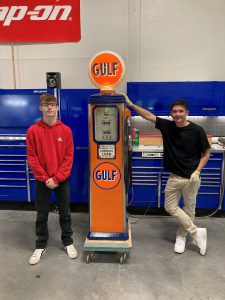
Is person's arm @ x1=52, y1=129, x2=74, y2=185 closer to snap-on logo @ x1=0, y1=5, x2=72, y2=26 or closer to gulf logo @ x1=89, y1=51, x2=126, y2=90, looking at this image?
gulf logo @ x1=89, y1=51, x2=126, y2=90

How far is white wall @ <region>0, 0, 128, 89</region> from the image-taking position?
3791 millimetres

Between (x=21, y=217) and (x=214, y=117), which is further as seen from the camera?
(x=214, y=117)

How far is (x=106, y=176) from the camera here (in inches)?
102

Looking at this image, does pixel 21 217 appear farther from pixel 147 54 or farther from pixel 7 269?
pixel 147 54

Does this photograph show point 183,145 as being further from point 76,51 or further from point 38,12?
point 38,12

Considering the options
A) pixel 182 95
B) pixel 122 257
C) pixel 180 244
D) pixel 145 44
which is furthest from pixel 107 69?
pixel 180 244

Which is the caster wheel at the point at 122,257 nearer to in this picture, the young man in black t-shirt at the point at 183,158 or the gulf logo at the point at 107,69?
the young man in black t-shirt at the point at 183,158

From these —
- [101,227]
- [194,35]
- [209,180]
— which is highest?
[194,35]

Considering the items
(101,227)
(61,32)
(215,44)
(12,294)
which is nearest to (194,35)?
(215,44)

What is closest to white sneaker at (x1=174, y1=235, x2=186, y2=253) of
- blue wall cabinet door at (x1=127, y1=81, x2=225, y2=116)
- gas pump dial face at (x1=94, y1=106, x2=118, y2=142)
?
gas pump dial face at (x1=94, y1=106, x2=118, y2=142)

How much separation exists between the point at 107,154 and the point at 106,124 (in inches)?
11.0

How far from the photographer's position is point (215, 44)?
3754mm

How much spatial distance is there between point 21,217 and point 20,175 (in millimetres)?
548

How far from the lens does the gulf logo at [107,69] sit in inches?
97.3
